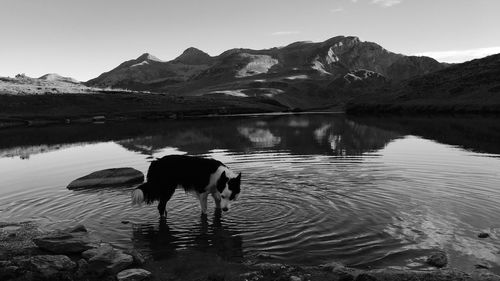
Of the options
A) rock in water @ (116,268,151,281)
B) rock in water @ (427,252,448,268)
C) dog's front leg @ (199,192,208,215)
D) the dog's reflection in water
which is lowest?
the dog's reflection in water

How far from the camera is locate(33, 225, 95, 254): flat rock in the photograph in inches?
573

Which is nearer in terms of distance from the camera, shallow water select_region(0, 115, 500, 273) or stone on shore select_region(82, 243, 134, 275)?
stone on shore select_region(82, 243, 134, 275)

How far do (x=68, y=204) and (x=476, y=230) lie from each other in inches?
788

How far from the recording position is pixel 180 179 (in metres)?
19.6

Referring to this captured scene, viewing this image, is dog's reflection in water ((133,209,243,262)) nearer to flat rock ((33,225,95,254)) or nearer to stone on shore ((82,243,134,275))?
stone on shore ((82,243,134,275))

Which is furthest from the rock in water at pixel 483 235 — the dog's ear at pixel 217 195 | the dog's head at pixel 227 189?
the dog's ear at pixel 217 195

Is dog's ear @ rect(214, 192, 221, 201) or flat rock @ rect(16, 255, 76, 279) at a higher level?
dog's ear @ rect(214, 192, 221, 201)

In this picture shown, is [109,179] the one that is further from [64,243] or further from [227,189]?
[64,243]

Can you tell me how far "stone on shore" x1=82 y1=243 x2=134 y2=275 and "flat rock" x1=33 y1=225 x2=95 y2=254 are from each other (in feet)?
2.04

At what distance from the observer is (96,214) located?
20516 millimetres

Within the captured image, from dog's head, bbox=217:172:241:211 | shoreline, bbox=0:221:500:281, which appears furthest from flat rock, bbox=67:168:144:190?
shoreline, bbox=0:221:500:281

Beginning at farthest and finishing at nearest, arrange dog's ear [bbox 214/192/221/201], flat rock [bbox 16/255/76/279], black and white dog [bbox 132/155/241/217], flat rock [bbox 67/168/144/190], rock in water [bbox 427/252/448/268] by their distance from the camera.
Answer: flat rock [bbox 67/168/144/190]
dog's ear [bbox 214/192/221/201]
black and white dog [bbox 132/155/241/217]
rock in water [bbox 427/252/448/268]
flat rock [bbox 16/255/76/279]

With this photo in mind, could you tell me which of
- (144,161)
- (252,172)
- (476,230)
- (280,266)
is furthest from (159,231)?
(144,161)

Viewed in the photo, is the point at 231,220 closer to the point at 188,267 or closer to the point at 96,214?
the point at 188,267
